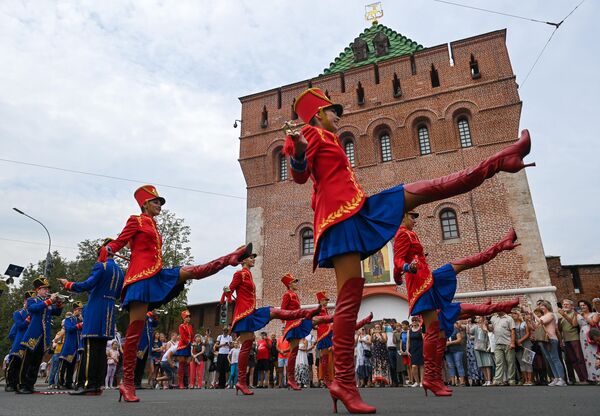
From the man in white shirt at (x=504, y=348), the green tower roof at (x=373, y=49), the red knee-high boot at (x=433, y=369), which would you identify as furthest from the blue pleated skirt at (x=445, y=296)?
the green tower roof at (x=373, y=49)

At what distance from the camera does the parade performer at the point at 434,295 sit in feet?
16.5

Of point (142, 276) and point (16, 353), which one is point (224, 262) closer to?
point (142, 276)

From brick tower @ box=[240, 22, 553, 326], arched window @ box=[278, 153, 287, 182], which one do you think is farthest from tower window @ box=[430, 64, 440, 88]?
arched window @ box=[278, 153, 287, 182]

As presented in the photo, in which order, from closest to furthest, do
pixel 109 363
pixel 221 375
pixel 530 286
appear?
pixel 109 363 < pixel 221 375 < pixel 530 286

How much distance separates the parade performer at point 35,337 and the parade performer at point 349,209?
6.64m

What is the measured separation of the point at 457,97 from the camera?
893 inches

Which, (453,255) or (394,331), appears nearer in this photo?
(394,331)

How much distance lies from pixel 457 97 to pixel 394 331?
14227mm

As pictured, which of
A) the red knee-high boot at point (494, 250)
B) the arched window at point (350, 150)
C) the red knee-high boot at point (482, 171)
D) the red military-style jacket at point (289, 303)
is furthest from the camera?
the arched window at point (350, 150)

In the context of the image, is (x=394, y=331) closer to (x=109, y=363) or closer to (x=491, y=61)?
(x=109, y=363)

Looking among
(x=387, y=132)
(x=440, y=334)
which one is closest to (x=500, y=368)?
(x=440, y=334)

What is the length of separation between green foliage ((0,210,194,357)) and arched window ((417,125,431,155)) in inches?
717

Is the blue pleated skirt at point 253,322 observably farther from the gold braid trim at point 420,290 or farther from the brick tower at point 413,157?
the brick tower at point 413,157

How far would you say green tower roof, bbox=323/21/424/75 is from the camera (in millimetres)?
26922
